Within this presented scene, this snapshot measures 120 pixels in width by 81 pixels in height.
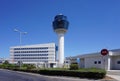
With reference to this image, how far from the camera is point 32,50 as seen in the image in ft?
493

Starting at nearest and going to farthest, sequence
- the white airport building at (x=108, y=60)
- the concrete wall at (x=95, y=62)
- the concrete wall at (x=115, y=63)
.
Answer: the white airport building at (x=108, y=60) < the concrete wall at (x=115, y=63) < the concrete wall at (x=95, y=62)

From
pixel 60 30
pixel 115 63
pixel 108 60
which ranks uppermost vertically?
pixel 60 30

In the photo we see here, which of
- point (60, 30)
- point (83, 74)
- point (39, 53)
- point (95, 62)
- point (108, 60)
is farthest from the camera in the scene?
point (39, 53)

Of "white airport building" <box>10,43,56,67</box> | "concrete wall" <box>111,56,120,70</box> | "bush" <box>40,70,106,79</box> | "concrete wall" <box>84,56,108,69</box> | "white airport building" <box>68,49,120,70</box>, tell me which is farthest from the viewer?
"white airport building" <box>10,43,56,67</box>

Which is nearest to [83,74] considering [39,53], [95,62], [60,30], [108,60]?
[108,60]

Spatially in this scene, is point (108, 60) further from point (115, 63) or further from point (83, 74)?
point (83, 74)

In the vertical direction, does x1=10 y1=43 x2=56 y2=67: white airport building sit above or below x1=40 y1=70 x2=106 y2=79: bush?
above

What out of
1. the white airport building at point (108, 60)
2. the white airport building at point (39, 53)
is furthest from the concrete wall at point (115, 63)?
the white airport building at point (39, 53)

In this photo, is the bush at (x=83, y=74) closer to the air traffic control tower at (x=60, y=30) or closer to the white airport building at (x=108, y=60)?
the white airport building at (x=108, y=60)

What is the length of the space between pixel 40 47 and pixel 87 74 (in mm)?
122739

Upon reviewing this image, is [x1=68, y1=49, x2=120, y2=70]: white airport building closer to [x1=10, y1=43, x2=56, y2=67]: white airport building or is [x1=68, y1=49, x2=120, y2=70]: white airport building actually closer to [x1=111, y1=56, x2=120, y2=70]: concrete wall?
[x1=111, y1=56, x2=120, y2=70]: concrete wall

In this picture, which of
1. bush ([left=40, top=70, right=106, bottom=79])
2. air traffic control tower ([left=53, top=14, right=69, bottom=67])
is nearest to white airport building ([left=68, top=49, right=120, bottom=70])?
bush ([left=40, top=70, right=106, bottom=79])

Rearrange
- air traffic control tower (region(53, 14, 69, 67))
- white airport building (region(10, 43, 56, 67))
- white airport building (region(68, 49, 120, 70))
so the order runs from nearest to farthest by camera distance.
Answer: white airport building (region(68, 49, 120, 70)) < air traffic control tower (region(53, 14, 69, 67)) < white airport building (region(10, 43, 56, 67))

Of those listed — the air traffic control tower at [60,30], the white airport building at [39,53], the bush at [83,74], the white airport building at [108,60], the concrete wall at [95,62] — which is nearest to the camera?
the bush at [83,74]
